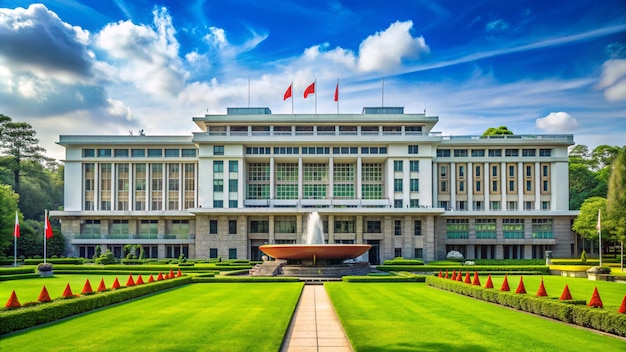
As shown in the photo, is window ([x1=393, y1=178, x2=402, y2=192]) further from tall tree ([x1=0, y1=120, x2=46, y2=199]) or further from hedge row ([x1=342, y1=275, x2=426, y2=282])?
tall tree ([x1=0, y1=120, x2=46, y2=199])

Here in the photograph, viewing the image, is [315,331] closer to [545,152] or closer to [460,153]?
[460,153]

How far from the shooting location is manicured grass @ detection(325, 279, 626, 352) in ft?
48.0

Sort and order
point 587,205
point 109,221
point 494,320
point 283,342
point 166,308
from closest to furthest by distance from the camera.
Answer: point 283,342
point 494,320
point 166,308
point 587,205
point 109,221

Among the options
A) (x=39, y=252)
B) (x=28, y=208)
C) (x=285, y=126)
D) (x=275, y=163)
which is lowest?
(x=39, y=252)

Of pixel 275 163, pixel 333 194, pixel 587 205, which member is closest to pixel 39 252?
pixel 275 163

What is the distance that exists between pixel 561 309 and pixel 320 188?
185 feet

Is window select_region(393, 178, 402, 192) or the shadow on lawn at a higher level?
window select_region(393, 178, 402, 192)

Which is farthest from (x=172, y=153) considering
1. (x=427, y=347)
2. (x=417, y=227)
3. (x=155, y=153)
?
(x=427, y=347)

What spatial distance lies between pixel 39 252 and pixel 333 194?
37.7 metres

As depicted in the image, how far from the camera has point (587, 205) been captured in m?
66.8

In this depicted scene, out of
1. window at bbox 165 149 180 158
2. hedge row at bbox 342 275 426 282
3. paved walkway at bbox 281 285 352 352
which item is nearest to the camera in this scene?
paved walkway at bbox 281 285 352 352

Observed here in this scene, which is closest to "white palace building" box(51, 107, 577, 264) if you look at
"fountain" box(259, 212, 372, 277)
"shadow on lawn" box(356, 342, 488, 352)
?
"fountain" box(259, 212, 372, 277)

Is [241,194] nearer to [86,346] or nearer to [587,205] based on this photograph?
[587,205]

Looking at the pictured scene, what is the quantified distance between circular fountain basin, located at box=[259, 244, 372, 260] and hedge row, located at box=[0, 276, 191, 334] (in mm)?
16731
